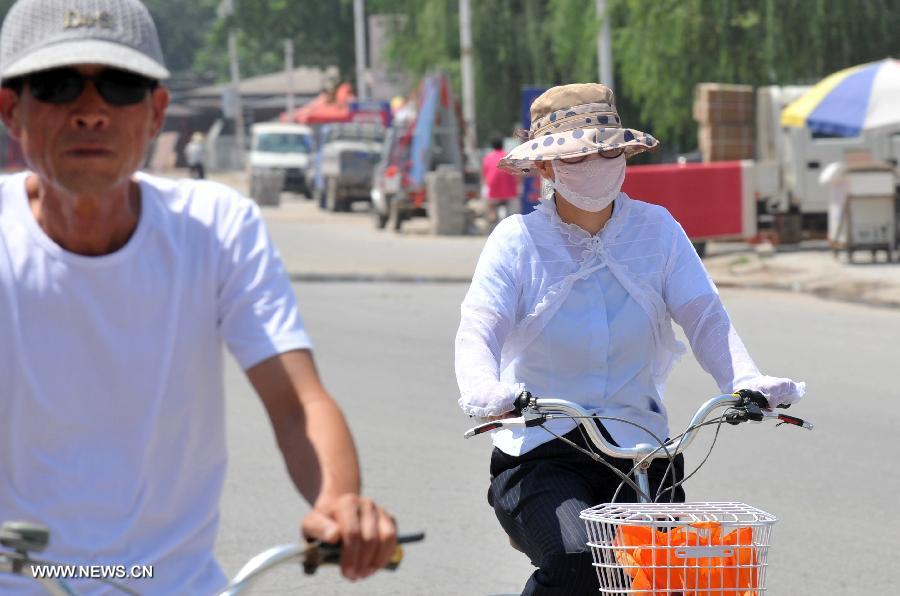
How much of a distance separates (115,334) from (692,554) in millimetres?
1403

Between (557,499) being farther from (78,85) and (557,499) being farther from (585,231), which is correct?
(78,85)

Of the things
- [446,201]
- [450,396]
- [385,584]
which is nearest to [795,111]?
[446,201]

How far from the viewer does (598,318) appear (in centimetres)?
444

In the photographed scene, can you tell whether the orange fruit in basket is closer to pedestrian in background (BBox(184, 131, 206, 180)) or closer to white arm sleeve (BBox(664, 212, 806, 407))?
white arm sleeve (BBox(664, 212, 806, 407))

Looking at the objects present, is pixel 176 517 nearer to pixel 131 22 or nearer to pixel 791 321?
pixel 131 22

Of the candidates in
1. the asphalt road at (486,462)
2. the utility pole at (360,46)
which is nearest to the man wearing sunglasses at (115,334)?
the asphalt road at (486,462)

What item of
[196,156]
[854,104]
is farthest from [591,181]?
[196,156]

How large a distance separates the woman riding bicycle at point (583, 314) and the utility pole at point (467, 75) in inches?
1147

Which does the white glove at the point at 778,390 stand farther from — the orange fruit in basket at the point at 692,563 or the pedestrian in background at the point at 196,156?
the pedestrian in background at the point at 196,156

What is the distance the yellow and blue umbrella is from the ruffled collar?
666 inches

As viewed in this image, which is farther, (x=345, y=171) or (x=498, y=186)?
(x=345, y=171)

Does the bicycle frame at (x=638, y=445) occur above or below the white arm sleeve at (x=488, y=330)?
below

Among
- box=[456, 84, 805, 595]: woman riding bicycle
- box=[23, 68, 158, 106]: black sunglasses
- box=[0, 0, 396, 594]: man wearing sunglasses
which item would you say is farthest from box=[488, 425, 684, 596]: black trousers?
box=[23, 68, 158, 106]: black sunglasses

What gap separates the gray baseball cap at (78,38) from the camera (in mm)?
2545
